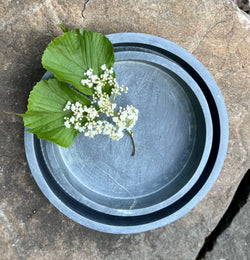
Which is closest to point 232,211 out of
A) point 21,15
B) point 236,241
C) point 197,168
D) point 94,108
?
point 236,241

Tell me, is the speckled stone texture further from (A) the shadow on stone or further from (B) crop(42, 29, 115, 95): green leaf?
(B) crop(42, 29, 115, 95): green leaf

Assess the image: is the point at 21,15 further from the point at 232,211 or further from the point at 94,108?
the point at 232,211

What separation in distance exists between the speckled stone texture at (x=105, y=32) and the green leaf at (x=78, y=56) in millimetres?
230

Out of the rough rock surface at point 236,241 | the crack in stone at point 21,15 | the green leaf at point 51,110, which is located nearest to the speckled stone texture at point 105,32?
the crack in stone at point 21,15

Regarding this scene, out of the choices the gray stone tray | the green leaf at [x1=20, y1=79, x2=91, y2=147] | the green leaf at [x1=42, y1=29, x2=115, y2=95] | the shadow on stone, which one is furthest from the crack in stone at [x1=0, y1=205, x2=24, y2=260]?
the shadow on stone

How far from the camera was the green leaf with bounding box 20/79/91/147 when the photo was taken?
3.01ft

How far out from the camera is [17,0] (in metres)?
1.11

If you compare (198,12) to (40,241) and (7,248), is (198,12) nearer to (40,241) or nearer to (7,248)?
(40,241)

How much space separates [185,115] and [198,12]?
0.42 meters

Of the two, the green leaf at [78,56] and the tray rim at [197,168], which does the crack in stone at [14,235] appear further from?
the green leaf at [78,56]

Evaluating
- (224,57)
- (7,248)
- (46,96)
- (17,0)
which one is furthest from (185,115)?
(7,248)

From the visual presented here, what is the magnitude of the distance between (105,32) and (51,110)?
41 centimetres

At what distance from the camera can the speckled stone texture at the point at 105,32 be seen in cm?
112

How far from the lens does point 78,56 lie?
92 centimetres
